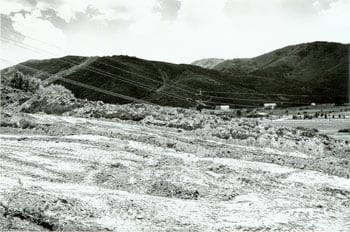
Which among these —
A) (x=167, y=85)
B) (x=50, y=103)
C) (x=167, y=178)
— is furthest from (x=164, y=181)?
(x=167, y=85)

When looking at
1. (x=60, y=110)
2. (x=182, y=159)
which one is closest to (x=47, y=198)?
(x=182, y=159)

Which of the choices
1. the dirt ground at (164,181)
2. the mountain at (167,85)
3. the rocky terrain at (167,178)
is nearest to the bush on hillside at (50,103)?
the rocky terrain at (167,178)

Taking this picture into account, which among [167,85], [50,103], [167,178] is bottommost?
[167,178]

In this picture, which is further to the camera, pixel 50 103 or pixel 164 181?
pixel 50 103

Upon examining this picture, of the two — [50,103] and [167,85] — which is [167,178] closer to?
[50,103]

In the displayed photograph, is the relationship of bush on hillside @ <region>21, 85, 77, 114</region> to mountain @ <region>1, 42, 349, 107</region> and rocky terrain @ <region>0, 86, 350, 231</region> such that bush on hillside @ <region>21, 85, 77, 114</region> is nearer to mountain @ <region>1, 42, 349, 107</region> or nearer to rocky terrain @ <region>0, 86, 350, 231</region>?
rocky terrain @ <region>0, 86, 350, 231</region>

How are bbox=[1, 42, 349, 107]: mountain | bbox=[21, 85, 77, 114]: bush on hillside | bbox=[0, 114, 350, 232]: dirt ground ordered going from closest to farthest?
bbox=[0, 114, 350, 232]: dirt ground → bbox=[21, 85, 77, 114]: bush on hillside → bbox=[1, 42, 349, 107]: mountain

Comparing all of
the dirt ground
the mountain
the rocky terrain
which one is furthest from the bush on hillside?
the mountain

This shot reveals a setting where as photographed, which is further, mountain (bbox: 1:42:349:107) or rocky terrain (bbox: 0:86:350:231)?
mountain (bbox: 1:42:349:107)
